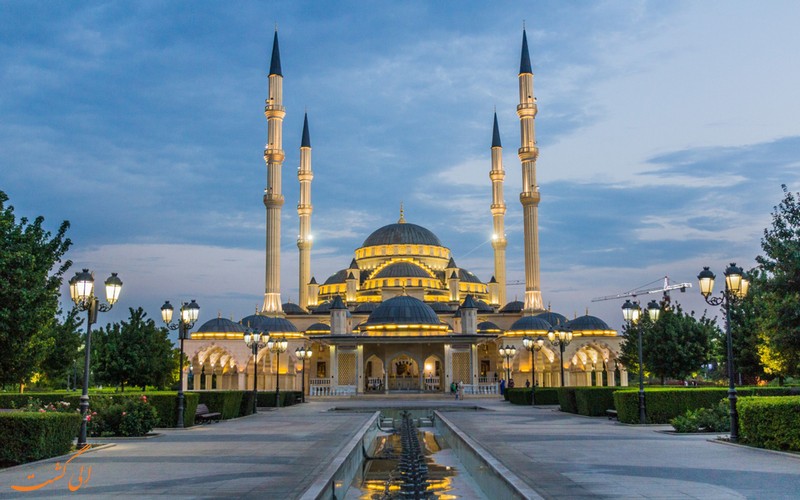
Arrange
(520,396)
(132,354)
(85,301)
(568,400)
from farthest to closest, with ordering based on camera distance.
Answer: (132,354) < (520,396) < (568,400) < (85,301)

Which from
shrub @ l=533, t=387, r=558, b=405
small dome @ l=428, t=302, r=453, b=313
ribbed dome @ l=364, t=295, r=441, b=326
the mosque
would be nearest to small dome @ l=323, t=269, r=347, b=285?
the mosque

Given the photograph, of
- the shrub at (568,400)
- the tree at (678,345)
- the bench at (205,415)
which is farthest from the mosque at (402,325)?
the bench at (205,415)

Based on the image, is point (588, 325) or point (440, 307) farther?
point (440, 307)

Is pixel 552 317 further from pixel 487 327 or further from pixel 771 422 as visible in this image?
pixel 771 422

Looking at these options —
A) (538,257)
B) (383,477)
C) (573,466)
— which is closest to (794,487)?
(573,466)

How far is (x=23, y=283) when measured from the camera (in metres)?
18.8

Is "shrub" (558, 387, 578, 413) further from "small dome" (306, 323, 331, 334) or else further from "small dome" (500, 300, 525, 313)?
"small dome" (500, 300, 525, 313)

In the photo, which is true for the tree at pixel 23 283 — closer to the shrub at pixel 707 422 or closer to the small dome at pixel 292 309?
the shrub at pixel 707 422

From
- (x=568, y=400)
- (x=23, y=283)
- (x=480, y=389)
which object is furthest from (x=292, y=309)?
(x=23, y=283)

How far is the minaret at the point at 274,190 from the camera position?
207 feet

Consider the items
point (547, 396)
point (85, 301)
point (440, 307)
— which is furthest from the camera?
point (440, 307)

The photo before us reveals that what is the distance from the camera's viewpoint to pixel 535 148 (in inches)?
2596

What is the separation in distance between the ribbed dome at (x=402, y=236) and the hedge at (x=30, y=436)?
66.6 meters

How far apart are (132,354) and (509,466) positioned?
1388 inches
